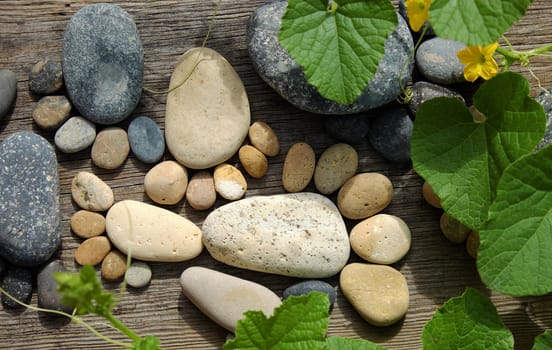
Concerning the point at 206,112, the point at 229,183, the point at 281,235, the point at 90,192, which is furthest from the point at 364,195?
the point at 90,192

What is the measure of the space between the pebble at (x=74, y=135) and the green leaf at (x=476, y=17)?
848 millimetres

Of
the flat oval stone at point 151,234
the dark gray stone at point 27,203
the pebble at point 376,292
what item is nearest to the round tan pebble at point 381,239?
the pebble at point 376,292

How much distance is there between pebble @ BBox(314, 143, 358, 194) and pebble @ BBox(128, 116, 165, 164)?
1.28 feet

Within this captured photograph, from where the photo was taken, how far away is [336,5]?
155 centimetres

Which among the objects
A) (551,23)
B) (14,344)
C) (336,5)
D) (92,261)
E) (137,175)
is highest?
(336,5)

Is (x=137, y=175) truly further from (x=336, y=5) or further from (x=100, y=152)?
(x=336, y=5)

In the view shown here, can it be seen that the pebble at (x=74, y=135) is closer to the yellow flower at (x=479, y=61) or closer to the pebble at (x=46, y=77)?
the pebble at (x=46, y=77)

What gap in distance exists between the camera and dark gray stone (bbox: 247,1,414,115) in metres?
1.68

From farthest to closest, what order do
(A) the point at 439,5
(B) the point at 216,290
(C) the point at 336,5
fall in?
(B) the point at 216,290
(C) the point at 336,5
(A) the point at 439,5

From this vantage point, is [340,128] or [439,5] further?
[340,128]

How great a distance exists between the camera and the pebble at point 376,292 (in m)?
1.70

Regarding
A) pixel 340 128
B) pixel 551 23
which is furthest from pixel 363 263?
pixel 551 23

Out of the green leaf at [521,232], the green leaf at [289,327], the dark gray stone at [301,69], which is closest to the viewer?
the green leaf at [289,327]

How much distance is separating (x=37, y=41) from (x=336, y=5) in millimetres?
760
